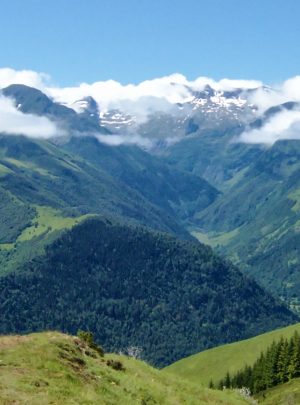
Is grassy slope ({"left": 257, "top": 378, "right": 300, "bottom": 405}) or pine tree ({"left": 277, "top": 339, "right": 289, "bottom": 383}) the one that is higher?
pine tree ({"left": 277, "top": 339, "right": 289, "bottom": 383})

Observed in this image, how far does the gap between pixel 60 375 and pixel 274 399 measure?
9286 cm

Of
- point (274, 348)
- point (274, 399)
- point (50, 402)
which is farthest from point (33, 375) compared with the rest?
point (274, 348)

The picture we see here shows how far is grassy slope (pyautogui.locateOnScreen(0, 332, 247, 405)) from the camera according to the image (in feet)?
126

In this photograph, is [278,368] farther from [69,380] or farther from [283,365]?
[69,380]

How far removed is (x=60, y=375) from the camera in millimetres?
42719

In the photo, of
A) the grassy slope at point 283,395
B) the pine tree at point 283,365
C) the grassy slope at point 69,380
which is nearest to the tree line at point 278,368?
the pine tree at point 283,365

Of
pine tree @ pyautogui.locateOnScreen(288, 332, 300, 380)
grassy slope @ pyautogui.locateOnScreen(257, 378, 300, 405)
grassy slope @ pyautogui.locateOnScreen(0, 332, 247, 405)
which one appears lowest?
grassy slope @ pyautogui.locateOnScreen(0, 332, 247, 405)

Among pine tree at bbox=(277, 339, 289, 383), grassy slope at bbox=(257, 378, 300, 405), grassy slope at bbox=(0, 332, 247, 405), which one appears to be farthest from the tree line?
grassy slope at bbox=(0, 332, 247, 405)

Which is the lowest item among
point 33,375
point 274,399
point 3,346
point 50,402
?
point 50,402

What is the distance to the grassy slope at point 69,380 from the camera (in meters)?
38.4

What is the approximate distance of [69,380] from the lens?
42500 millimetres

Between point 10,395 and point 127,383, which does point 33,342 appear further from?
point 10,395

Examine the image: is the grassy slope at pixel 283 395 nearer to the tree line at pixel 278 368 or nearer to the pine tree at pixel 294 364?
the pine tree at pixel 294 364

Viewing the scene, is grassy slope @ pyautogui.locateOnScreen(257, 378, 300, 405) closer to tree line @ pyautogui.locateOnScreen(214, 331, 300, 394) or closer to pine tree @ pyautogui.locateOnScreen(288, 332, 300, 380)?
pine tree @ pyautogui.locateOnScreen(288, 332, 300, 380)
